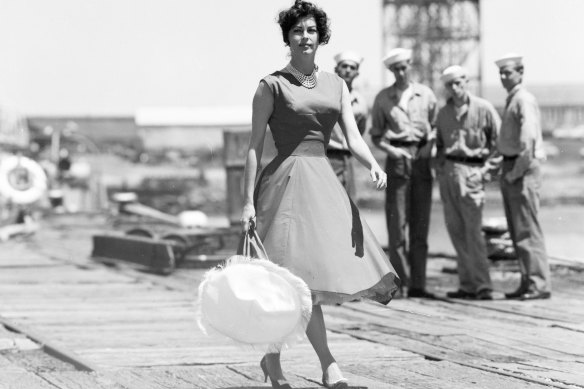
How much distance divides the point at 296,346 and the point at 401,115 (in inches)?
127

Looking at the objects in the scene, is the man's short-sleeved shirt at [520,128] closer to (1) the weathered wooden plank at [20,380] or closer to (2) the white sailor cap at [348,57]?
(2) the white sailor cap at [348,57]

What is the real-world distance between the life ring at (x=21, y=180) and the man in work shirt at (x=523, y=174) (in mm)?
14874

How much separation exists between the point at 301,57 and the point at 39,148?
69.6m

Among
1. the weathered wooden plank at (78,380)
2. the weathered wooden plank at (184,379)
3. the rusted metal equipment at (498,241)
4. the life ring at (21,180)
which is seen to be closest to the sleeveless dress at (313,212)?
the weathered wooden plank at (184,379)

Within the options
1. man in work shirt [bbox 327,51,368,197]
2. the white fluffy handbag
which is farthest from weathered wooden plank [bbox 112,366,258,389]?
man in work shirt [bbox 327,51,368,197]

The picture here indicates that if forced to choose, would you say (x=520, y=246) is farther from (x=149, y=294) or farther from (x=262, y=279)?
(x=262, y=279)

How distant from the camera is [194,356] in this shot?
7691 mm

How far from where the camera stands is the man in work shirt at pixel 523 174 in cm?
1059

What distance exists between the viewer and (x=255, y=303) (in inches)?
238

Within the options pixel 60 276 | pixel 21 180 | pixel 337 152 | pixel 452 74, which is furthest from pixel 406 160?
pixel 21 180

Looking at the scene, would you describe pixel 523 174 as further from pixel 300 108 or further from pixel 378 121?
pixel 300 108

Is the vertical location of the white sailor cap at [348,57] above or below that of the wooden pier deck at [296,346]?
above

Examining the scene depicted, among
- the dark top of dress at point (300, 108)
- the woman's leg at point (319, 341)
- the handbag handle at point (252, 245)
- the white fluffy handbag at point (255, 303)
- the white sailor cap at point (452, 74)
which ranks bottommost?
the woman's leg at point (319, 341)

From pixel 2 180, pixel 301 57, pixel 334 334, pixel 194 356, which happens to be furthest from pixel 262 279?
pixel 2 180
